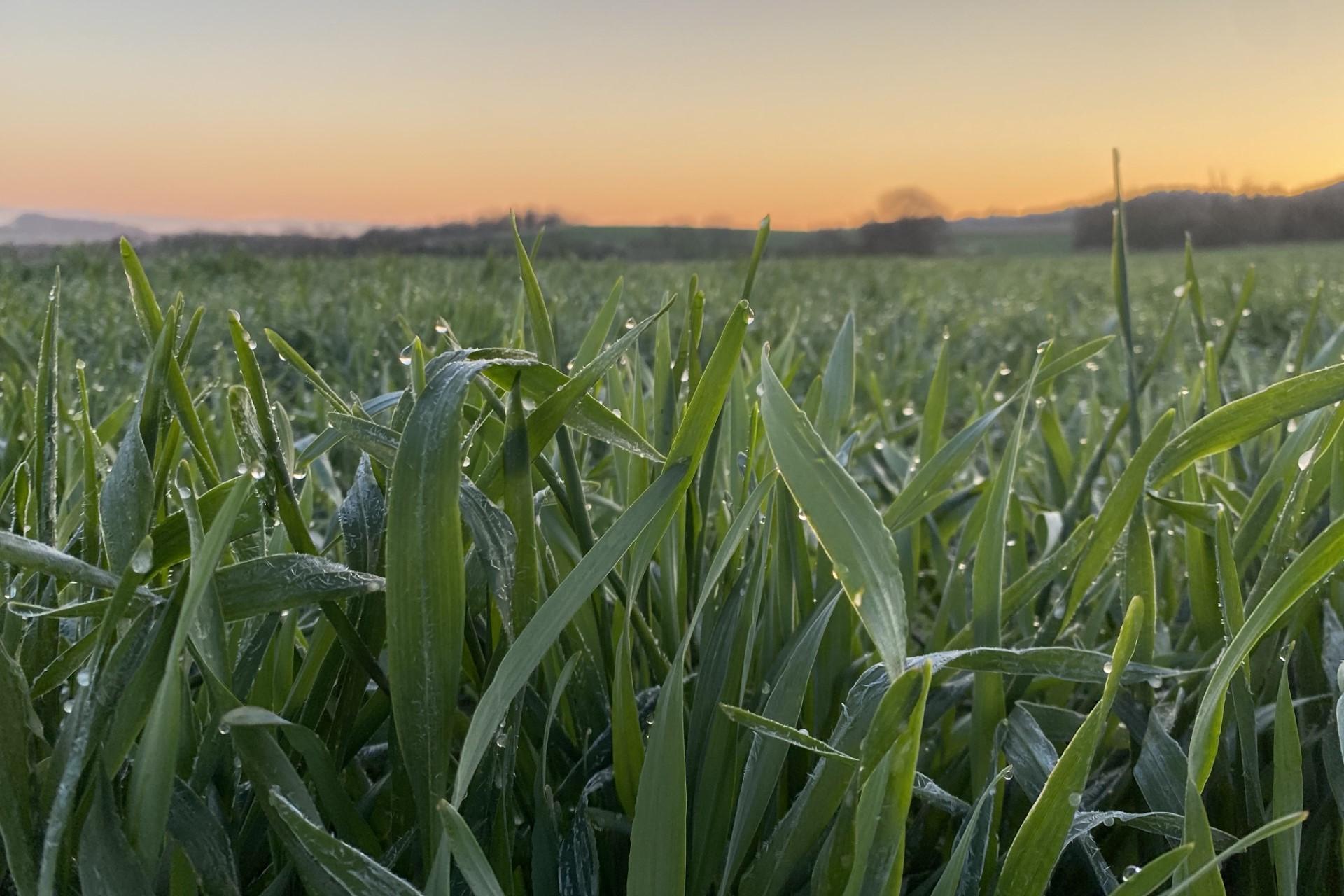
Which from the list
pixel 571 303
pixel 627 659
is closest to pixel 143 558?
pixel 627 659

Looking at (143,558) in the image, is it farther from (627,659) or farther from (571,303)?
(571,303)

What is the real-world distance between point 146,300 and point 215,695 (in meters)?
0.19

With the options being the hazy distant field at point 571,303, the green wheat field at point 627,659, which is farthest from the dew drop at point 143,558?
the hazy distant field at point 571,303

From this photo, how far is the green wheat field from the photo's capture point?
0.31 meters

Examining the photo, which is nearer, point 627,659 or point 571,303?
point 627,659

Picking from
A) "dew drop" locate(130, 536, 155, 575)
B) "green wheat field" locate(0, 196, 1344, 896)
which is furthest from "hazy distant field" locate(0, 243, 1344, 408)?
"dew drop" locate(130, 536, 155, 575)

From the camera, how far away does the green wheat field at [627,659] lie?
1.02 feet

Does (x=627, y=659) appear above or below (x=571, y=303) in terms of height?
below

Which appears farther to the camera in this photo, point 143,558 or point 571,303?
point 571,303

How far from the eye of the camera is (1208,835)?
0.31 metres

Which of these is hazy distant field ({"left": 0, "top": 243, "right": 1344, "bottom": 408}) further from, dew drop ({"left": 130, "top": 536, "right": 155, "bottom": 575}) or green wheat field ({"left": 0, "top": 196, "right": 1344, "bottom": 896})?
dew drop ({"left": 130, "top": 536, "right": 155, "bottom": 575})

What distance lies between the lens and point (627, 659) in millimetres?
386

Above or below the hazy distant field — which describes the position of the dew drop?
below

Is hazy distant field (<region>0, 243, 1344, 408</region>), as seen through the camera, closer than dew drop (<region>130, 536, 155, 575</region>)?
No
